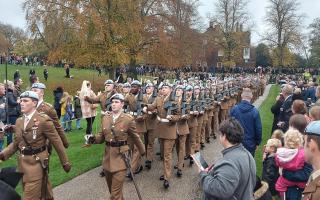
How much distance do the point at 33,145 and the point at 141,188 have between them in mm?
3264

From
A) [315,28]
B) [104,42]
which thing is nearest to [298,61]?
[315,28]

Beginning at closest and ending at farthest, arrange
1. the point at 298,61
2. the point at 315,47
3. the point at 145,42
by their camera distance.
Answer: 1. the point at 145,42
2. the point at 315,47
3. the point at 298,61

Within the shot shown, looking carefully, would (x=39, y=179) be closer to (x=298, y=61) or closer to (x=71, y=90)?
(x=71, y=90)

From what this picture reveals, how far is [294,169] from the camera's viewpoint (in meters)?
6.39

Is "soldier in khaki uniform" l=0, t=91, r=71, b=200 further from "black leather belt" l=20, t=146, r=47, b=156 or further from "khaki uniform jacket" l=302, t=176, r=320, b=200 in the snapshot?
"khaki uniform jacket" l=302, t=176, r=320, b=200

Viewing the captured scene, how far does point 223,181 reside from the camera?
13.9ft

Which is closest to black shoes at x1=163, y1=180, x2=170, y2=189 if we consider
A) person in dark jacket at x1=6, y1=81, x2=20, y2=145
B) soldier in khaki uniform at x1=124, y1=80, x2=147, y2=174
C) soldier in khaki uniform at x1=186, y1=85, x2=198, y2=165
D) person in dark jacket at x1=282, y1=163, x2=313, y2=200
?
soldier in khaki uniform at x1=124, y1=80, x2=147, y2=174

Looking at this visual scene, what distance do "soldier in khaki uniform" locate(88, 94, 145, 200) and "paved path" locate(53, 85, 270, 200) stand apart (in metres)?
1.48

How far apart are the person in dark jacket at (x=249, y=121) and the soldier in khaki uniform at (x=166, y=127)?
1.94 metres

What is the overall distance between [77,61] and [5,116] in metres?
22.4

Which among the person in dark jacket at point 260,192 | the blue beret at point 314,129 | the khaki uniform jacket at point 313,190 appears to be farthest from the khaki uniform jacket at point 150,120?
the khaki uniform jacket at point 313,190

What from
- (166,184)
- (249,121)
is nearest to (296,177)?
(249,121)

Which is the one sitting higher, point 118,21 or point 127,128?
point 118,21

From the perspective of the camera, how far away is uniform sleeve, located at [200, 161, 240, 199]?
4227mm
